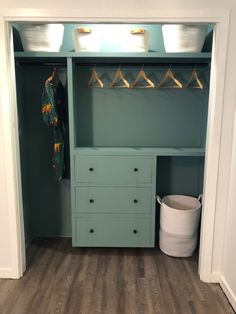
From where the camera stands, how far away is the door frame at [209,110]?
1936mm

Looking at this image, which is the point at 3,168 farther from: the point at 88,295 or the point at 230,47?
the point at 230,47

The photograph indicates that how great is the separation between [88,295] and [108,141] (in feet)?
4.76

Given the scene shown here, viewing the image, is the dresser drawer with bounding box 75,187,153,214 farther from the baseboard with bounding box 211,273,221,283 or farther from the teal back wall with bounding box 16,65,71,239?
the baseboard with bounding box 211,273,221,283

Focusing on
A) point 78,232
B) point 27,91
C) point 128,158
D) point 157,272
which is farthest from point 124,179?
point 27,91

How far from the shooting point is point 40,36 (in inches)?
93.4

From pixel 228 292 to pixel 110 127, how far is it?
1.79 m

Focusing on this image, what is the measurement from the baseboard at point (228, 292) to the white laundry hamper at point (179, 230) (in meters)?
0.48

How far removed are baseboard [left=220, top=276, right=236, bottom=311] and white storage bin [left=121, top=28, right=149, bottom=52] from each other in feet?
6.73

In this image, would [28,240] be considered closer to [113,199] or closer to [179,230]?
[113,199]

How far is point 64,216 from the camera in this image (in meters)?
3.03

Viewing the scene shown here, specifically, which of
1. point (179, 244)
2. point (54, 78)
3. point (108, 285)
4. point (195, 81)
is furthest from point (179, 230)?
point (54, 78)

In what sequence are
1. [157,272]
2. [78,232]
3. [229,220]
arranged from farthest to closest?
[78,232] → [157,272] → [229,220]

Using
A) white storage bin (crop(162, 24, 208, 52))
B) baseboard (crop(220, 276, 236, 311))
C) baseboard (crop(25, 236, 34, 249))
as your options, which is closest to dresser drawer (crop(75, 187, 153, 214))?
baseboard (crop(25, 236, 34, 249))

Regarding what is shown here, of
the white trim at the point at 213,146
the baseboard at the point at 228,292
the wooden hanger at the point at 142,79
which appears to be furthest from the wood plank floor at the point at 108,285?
the wooden hanger at the point at 142,79
